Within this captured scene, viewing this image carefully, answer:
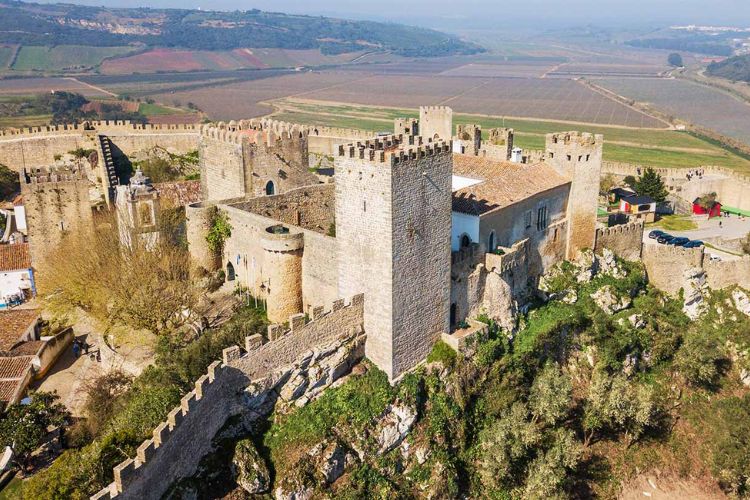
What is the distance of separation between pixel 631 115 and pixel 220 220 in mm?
116804

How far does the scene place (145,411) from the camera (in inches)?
783

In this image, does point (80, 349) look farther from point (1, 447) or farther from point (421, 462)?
point (421, 462)

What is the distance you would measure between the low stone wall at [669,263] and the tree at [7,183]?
37.1 m

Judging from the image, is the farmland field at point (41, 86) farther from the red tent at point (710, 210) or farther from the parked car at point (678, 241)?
the parked car at point (678, 241)

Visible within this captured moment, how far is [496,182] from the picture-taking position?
30672 millimetres

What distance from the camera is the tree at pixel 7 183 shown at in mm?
43500

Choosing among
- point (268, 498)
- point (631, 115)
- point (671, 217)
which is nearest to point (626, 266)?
point (671, 217)

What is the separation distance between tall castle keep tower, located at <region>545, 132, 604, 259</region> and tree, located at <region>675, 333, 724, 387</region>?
20.9 feet

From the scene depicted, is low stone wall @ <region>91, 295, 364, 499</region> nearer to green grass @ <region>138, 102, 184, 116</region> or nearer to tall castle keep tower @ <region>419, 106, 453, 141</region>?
tall castle keep tower @ <region>419, 106, 453, 141</region>

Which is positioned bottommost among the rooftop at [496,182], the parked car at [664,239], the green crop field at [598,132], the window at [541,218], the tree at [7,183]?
the green crop field at [598,132]

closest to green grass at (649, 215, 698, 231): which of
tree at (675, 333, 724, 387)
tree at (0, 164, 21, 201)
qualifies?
tree at (675, 333, 724, 387)

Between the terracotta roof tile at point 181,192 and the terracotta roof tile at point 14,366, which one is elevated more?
the terracotta roof tile at point 181,192

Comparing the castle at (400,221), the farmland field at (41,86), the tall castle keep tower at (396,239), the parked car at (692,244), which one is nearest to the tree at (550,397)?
the castle at (400,221)

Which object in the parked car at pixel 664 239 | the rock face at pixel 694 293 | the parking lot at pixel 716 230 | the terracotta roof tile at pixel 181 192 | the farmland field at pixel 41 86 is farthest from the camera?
the farmland field at pixel 41 86
